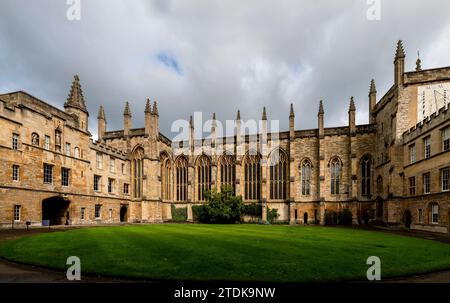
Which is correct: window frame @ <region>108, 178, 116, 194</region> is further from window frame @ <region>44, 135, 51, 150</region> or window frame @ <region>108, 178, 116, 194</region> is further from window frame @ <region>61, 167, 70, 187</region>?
window frame @ <region>44, 135, 51, 150</region>

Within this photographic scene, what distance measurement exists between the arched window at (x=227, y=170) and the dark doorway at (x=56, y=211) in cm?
2096

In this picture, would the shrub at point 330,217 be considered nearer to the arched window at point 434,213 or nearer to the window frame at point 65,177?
the arched window at point 434,213

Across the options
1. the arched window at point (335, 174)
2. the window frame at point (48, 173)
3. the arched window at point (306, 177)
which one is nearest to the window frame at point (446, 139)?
the arched window at point (335, 174)

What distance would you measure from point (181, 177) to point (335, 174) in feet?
78.7

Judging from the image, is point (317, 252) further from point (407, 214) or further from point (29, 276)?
point (407, 214)

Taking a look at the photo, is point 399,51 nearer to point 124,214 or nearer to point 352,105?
point 352,105

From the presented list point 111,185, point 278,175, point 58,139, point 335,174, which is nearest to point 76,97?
point 58,139

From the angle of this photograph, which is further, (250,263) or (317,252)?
(317,252)

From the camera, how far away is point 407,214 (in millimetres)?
25219

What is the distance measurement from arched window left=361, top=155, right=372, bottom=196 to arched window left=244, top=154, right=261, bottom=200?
14.1m

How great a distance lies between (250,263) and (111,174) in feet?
102

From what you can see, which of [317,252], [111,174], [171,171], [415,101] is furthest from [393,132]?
[111,174]

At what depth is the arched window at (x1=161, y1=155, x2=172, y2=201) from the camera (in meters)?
40.1

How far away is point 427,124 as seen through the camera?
22625 millimetres
